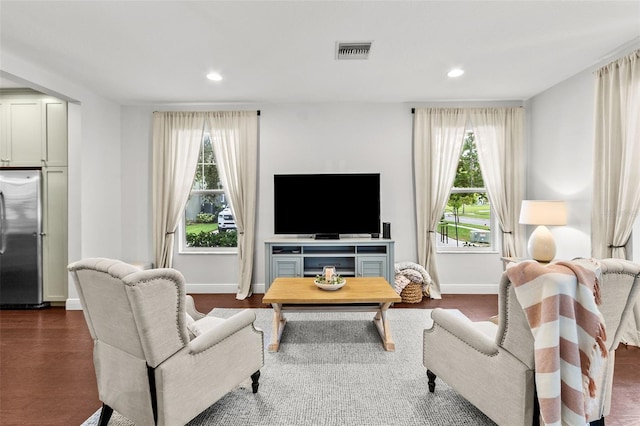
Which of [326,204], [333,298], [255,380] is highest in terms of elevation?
[326,204]

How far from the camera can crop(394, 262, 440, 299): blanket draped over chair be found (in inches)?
155

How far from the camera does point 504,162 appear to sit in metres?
4.17

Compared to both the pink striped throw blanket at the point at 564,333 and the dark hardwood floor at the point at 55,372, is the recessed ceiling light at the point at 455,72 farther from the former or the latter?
the dark hardwood floor at the point at 55,372

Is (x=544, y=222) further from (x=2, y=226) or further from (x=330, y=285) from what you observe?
(x=2, y=226)

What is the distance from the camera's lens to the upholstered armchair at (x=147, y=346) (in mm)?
1402

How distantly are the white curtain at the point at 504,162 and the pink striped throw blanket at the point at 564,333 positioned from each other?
3.07 metres

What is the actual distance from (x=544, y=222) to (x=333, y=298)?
2.39 m

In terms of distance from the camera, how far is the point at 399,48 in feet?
9.04

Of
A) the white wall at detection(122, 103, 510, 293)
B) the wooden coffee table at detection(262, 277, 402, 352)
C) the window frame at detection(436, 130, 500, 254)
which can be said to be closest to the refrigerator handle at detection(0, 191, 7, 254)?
the white wall at detection(122, 103, 510, 293)

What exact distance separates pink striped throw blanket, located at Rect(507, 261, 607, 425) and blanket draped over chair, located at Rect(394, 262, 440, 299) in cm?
254

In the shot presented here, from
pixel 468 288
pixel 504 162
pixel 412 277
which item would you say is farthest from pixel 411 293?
pixel 504 162

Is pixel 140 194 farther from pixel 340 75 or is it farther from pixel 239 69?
pixel 340 75

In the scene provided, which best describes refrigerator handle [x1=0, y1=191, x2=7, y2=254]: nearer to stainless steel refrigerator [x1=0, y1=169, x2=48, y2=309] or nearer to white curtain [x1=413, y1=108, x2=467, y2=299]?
stainless steel refrigerator [x1=0, y1=169, x2=48, y2=309]

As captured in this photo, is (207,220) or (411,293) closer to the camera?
(411,293)
